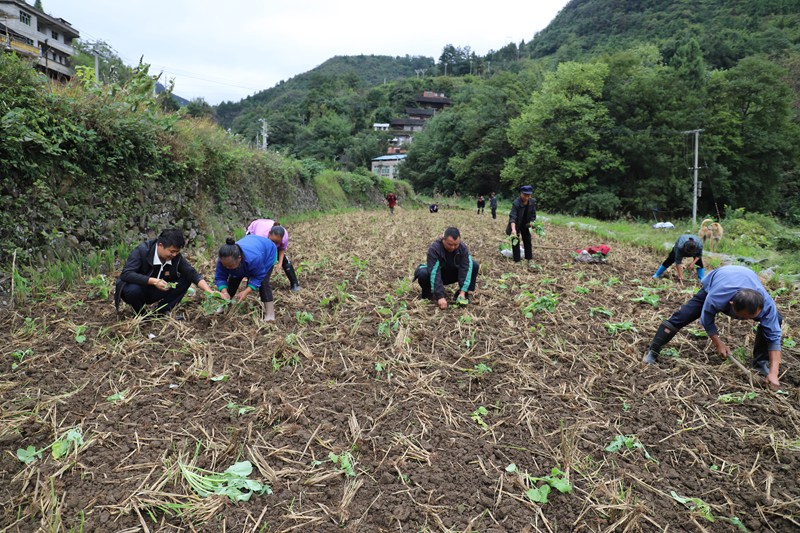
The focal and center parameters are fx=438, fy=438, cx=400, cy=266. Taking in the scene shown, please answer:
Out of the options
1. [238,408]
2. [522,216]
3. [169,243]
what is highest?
[522,216]

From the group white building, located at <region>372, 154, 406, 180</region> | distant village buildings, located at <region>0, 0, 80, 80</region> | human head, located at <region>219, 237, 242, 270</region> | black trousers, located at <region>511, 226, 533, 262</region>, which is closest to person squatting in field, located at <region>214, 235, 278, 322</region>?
human head, located at <region>219, 237, 242, 270</region>

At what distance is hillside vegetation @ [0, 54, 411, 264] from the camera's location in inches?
192

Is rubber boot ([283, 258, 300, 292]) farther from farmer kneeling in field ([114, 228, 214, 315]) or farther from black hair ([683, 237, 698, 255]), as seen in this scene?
black hair ([683, 237, 698, 255])

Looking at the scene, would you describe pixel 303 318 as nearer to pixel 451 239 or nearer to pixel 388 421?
pixel 451 239

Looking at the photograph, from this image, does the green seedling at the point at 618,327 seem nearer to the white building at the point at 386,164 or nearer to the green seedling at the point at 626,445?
the green seedling at the point at 626,445

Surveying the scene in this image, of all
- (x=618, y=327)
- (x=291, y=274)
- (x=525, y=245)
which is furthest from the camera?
(x=525, y=245)

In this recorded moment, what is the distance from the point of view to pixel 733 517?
7.41 ft

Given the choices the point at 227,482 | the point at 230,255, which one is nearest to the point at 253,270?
the point at 230,255

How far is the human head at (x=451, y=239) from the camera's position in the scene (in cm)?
496

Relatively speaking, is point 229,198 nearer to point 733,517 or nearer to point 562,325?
point 562,325

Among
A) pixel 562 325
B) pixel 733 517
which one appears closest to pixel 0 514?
pixel 733 517

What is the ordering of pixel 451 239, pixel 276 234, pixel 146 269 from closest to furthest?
pixel 146 269, pixel 451 239, pixel 276 234

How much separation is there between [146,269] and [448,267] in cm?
325

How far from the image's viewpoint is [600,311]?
509cm
